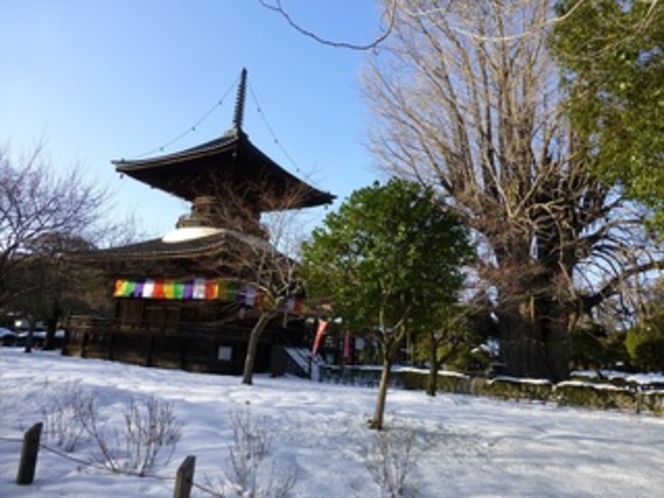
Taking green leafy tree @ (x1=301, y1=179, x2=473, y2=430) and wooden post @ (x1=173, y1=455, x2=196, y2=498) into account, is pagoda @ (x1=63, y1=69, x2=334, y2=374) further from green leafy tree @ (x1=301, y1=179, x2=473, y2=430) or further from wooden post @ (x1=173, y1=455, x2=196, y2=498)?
wooden post @ (x1=173, y1=455, x2=196, y2=498)

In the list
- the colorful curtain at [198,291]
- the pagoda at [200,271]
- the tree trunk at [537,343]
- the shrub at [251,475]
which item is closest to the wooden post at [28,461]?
the shrub at [251,475]

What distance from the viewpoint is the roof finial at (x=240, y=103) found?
2380cm

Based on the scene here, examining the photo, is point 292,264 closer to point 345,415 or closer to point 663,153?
point 345,415

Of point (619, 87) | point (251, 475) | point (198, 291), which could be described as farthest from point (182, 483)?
point (198, 291)

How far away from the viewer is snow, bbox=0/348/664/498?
18.9 feet

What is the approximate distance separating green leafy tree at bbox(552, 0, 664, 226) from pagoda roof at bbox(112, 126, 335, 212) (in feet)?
46.2

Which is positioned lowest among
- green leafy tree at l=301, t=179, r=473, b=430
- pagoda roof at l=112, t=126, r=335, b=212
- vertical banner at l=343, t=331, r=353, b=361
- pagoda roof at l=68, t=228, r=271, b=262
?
vertical banner at l=343, t=331, r=353, b=361

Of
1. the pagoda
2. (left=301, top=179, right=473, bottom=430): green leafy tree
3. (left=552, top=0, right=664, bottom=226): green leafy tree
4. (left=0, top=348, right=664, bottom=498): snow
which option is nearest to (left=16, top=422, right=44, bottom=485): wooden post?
(left=0, top=348, right=664, bottom=498): snow

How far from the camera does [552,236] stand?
18.9 meters

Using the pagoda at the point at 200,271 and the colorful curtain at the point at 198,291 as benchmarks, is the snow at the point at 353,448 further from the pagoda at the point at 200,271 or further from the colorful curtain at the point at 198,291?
the pagoda at the point at 200,271

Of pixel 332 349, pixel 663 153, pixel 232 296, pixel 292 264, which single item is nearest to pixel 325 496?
pixel 663 153

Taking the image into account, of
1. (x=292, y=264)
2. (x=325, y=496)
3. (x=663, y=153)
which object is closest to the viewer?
(x=325, y=496)

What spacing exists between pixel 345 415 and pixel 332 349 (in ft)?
53.6

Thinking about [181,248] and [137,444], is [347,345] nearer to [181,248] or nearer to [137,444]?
[181,248]
